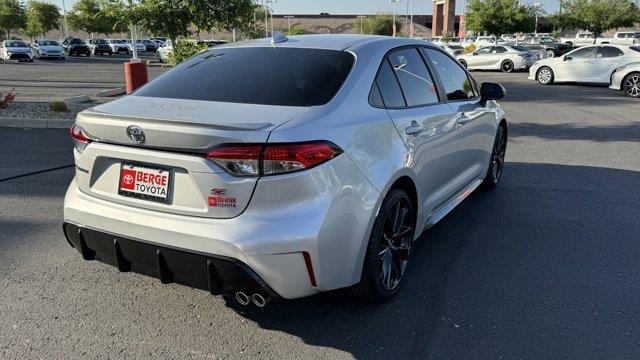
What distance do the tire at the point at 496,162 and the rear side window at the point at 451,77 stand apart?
102 cm

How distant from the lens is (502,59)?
27.6m

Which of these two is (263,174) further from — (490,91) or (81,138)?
(490,91)

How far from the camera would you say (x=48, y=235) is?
15.4 ft

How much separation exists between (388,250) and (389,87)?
3.54 feet

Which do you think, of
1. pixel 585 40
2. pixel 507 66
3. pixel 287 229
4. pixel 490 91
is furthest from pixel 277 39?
pixel 585 40

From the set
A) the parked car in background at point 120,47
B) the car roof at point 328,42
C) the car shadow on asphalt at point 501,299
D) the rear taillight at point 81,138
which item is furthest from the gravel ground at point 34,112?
the parked car in background at point 120,47

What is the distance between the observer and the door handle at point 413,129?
357 centimetres

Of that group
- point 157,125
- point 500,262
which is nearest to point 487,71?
point 500,262

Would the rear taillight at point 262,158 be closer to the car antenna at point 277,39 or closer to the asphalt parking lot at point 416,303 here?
the asphalt parking lot at point 416,303

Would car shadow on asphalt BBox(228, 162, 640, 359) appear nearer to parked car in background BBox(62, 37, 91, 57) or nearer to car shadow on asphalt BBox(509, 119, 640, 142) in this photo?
car shadow on asphalt BBox(509, 119, 640, 142)

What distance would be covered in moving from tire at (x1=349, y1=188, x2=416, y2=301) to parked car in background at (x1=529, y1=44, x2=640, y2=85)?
57.5 ft

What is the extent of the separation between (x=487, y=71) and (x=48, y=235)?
27729 mm

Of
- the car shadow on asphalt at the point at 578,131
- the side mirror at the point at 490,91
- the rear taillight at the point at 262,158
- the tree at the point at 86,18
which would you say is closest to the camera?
the rear taillight at the point at 262,158

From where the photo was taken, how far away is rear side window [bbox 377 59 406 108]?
11.6ft
